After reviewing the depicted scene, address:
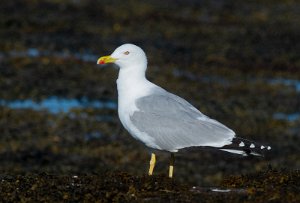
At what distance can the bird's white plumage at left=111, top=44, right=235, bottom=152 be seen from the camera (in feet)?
24.6

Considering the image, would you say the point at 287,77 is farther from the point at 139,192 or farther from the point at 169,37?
the point at 139,192

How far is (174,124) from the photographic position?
7.62m

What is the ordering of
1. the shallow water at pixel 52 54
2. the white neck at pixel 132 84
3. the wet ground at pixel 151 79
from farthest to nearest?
1. the shallow water at pixel 52 54
2. the white neck at pixel 132 84
3. the wet ground at pixel 151 79

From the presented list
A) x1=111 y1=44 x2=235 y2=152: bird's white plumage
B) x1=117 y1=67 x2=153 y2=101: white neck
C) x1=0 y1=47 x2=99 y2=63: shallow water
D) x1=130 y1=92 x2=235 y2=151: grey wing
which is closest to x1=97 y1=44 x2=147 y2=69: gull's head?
x1=117 y1=67 x2=153 y2=101: white neck

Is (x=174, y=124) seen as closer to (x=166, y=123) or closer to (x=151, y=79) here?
(x=166, y=123)

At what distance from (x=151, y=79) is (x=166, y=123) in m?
11.0

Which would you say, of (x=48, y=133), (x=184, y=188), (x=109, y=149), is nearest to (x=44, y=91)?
(x=48, y=133)

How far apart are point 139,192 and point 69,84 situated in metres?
11.5

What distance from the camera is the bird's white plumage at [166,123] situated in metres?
7.48

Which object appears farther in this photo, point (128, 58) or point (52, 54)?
point (52, 54)

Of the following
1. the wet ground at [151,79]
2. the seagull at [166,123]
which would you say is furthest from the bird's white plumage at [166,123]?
the wet ground at [151,79]

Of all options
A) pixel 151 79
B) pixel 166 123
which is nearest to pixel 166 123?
pixel 166 123

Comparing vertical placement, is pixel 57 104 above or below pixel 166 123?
above

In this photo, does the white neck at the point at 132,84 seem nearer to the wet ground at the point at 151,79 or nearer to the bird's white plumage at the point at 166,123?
the bird's white plumage at the point at 166,123
